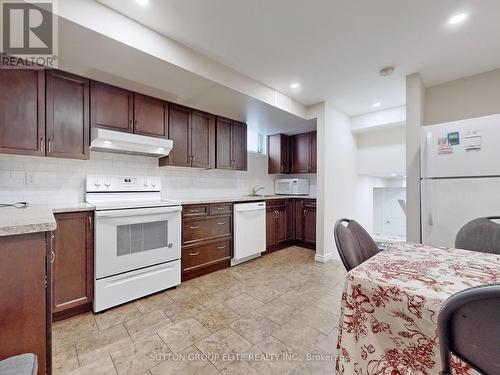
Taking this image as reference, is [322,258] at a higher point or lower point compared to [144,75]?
lower

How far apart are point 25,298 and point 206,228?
2.01 meters

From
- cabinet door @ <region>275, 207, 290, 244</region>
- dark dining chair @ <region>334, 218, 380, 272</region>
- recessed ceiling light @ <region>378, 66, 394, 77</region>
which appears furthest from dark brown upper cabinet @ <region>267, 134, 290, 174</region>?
dark dining chair @ <region>334, 218, 380, 272</region>

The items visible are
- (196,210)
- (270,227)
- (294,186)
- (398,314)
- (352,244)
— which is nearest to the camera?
(398,314)

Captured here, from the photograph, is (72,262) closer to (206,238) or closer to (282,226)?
(206,238)

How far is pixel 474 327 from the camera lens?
547 mm

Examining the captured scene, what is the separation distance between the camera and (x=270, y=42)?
6.68 feet

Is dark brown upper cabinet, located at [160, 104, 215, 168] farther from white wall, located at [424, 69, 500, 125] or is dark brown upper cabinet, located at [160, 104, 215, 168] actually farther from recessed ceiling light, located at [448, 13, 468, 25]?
white wall, located at [424, 69, 500, 125]

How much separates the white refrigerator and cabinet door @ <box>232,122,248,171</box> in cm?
235

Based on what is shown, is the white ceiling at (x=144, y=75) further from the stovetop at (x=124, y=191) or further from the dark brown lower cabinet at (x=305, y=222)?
the dark brown lower cabinet at (x=305, y=222)

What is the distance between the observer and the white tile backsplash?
2102 millimetres

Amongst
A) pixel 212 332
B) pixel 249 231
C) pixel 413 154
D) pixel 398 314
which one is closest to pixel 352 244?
pixel 398 314

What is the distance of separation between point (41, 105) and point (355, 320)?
2733 millimetres

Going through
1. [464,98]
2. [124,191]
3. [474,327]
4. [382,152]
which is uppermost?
[464,98]

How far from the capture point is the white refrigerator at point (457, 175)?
6.48 feet
